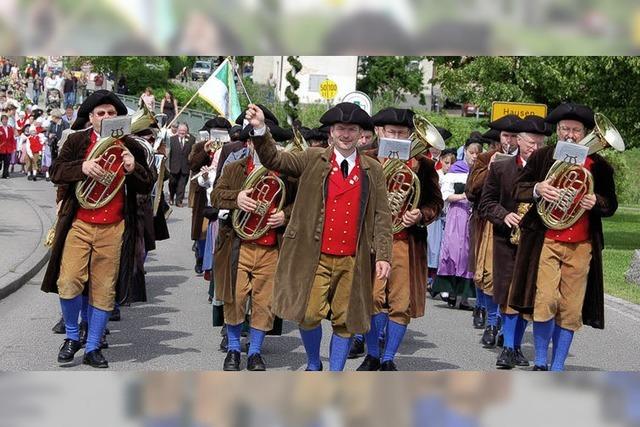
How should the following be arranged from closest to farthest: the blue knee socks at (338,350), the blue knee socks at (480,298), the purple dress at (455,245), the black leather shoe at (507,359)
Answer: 1. the blue knee socks at (338,350)
2. the black leather shoe at (507,359)
3. the blue knee socks at (480,298)
4. the purple dress at (455,245)

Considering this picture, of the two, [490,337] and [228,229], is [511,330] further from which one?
[228,229]

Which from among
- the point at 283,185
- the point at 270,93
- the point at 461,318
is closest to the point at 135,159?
the point at 283,185

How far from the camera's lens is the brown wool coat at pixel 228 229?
344 inches

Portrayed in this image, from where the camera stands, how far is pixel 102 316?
8617mm

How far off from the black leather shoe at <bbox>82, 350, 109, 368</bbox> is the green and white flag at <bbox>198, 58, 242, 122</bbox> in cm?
534

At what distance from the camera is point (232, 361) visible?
8773mm

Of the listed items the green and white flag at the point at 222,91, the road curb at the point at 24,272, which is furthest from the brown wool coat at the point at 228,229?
the green and white flag at the point at 222,91

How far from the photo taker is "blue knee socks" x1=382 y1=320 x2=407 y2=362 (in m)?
8.73

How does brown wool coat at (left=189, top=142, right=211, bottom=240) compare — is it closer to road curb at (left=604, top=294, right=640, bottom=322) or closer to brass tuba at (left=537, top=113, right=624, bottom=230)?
road curb at (left=604, top=294, right=640, bottom=322)

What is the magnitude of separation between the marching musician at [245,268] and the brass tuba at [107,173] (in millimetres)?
739

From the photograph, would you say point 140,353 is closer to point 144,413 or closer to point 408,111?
point 408,111

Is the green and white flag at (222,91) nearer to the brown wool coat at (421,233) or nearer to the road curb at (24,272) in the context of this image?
the road curb at (24,272)

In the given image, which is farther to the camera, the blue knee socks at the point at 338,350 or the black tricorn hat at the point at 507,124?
the black tricorn hat at the point at 507,124
